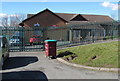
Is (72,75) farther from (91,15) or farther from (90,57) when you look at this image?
(91,15)

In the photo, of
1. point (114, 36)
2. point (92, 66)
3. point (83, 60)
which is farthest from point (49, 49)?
point (114, 36)

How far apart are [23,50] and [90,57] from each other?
25.2 ft

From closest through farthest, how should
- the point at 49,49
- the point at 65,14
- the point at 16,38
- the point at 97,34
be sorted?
the point at 49,49
the point at 16,38
the point at 97,34
the point at 65,14

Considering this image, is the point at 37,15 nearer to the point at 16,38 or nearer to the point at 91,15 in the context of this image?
the point at 91,15

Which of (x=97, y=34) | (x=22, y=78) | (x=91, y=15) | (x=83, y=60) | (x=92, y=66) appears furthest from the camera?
(x=91, y=15)

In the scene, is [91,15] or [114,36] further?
[91,15]

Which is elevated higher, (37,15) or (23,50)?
(37,15)

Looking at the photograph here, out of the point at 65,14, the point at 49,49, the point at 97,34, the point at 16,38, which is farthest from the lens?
the point at 65,14

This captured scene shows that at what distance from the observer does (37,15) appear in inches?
1604

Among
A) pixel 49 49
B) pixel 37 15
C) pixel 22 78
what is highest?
pixel 37 15

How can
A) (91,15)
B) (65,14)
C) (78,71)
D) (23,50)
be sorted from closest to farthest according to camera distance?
(78,71) → (23,50) → (65,14) → (91,15)

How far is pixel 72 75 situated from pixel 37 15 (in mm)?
34622

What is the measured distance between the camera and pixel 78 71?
8008mm

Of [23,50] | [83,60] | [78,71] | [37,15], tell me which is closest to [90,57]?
[83,60]
